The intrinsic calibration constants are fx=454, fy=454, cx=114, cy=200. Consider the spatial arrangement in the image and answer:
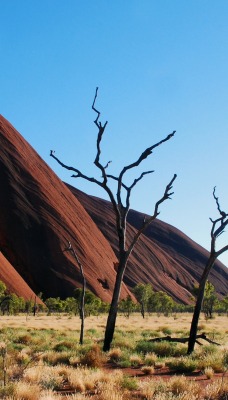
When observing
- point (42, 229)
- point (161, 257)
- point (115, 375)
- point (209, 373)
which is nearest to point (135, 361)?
point (209, 373)

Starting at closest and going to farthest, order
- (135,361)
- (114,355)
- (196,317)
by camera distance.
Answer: (135,361)
(114,355)
(196,317)

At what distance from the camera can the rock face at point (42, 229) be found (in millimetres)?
92750

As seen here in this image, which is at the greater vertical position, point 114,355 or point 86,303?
point 114,355

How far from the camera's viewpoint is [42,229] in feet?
324

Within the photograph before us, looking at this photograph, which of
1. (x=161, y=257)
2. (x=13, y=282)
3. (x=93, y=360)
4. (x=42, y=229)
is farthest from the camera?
(x=161, y=257)

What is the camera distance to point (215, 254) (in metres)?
16.0

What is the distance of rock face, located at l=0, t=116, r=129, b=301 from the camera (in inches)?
3652

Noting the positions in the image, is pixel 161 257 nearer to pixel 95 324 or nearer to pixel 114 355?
pixel 95 324

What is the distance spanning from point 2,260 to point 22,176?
2788cm

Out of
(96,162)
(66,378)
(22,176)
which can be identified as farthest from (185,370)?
(22,176)

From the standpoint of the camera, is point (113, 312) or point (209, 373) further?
point (113, 312)

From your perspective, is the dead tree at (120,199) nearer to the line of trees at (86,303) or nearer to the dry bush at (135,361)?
the dry bush at (135,361)

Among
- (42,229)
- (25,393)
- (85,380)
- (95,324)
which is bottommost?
(95,324)

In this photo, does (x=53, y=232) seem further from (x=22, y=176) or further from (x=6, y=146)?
(x=6, y=146)
